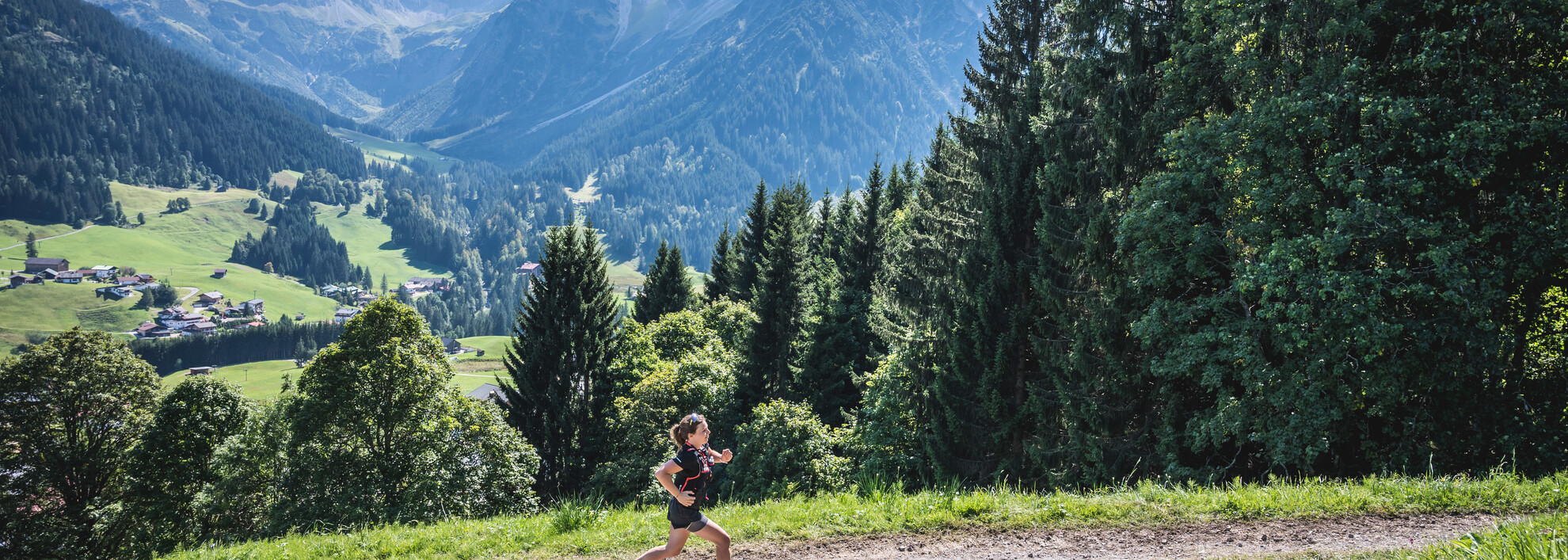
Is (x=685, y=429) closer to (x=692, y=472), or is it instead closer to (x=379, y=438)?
(x=692, y=472)

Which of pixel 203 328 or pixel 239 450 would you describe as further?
pixel 203 328

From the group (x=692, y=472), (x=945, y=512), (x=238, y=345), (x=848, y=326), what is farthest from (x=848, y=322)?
(x=238, y=345)

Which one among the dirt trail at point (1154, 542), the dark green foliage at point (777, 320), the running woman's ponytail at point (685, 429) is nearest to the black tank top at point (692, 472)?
the running woman's ponytail at point (685, 429)

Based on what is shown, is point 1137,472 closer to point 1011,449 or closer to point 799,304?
point 1011,449

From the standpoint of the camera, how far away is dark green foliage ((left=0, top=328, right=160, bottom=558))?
30.7 m

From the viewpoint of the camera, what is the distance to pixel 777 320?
112 feet

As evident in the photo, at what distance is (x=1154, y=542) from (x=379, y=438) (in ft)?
80.0

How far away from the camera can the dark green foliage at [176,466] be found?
29.5 m

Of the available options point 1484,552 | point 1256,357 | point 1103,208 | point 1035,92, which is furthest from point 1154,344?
point 1484,552

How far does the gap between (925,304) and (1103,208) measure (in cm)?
829

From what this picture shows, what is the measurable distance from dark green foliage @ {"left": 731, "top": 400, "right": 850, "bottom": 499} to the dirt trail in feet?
38.6

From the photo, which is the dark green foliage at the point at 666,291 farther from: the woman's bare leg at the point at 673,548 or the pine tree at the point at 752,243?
the woman's bare leg at the point at 673,548

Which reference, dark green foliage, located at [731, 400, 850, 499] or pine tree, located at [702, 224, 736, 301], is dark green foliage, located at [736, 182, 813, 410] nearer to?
dark green foliage, located at [731, 400, 850, 499]

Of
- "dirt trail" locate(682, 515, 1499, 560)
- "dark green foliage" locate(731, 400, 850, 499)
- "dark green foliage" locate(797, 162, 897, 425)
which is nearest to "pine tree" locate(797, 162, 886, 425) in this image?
"dark green foliage" locate(797, 162, 897, 425)
